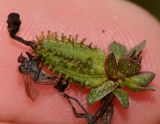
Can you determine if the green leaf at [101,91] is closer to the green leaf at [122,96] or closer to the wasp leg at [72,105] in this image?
the green leaf at [122,96]

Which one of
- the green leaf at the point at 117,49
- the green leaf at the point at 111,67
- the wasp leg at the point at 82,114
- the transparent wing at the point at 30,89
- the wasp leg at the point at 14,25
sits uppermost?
the wasp leg at the point at 14,25

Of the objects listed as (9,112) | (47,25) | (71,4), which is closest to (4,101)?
(9,112)

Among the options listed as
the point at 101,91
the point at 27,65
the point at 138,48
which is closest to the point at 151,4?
the point at 138,48

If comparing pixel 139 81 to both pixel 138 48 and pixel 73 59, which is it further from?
pixel 73 59

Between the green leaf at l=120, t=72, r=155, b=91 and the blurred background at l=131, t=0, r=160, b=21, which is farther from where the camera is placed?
the blurred background at l=131, t=0, r=160, b=21

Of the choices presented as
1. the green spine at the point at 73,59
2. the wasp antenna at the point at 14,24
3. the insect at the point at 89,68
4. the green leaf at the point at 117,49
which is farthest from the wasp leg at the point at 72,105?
the wasp antenna at the point at 14,24

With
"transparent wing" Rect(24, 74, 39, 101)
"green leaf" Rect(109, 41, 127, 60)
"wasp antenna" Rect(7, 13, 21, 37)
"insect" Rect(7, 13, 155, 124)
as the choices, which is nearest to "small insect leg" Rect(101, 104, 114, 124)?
"insect" Rect(7, 13, 155, 124)

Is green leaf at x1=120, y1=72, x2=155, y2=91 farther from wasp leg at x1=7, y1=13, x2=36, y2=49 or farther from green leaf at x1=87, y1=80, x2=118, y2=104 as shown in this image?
wasp leg at x1=7, y1=13, x2=36, y2=49

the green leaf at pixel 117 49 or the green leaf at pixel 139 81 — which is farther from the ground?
the green leaf at pixel 117 49
